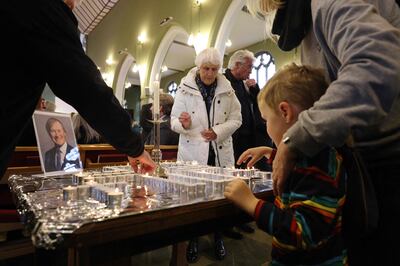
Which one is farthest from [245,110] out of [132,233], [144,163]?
[132,233]

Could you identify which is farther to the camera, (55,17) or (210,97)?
(210,97)

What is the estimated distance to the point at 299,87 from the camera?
2.55ft

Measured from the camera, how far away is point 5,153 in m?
0.92

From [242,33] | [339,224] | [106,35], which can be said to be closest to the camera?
→ [339,224]

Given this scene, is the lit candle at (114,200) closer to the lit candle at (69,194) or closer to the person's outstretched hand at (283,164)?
the lit candle at (69,194)

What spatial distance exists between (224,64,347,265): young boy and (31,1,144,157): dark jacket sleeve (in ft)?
1.46

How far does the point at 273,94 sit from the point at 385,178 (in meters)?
0.34

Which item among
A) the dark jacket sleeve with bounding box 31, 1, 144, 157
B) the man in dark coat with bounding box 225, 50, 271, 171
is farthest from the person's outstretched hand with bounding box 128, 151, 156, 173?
the man in dark coat with bounding box 225, 50, 271, 171

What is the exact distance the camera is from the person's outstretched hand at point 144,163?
1.15m

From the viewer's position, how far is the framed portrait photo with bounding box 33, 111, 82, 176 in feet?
4.53

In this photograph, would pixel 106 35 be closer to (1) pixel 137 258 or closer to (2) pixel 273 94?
(1) pixel 137 258

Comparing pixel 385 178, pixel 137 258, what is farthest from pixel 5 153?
pixel 137 258

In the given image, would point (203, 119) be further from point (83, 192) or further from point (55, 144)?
point (83, 192)

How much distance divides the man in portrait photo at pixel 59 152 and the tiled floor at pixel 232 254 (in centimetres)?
90
